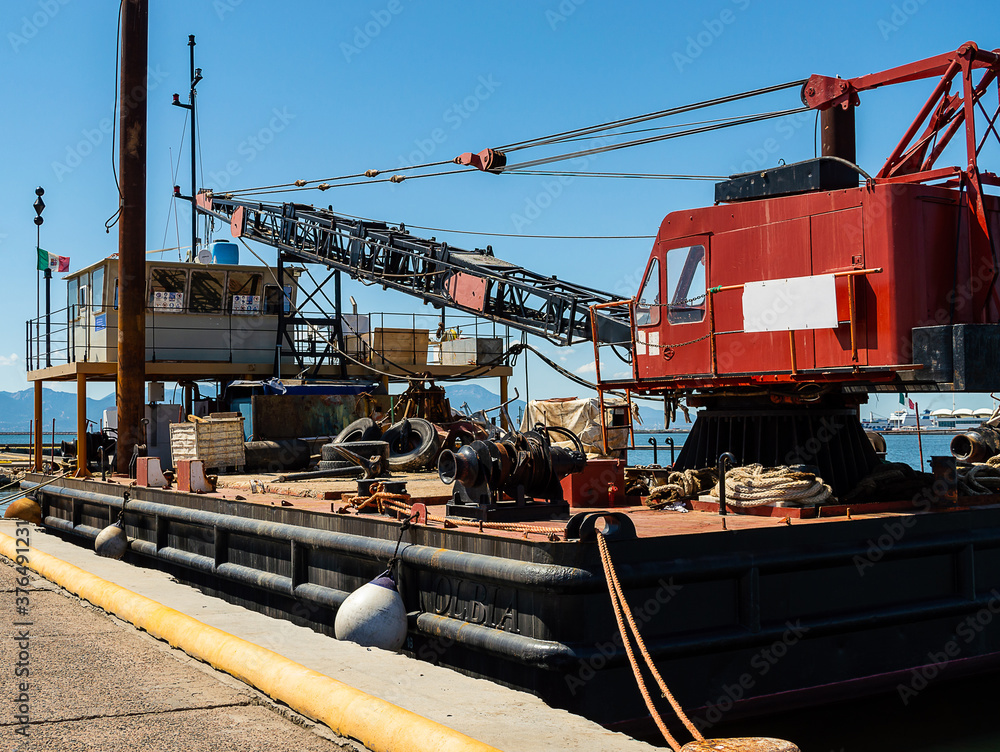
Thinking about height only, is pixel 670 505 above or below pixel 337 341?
below

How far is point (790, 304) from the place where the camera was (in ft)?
27.9

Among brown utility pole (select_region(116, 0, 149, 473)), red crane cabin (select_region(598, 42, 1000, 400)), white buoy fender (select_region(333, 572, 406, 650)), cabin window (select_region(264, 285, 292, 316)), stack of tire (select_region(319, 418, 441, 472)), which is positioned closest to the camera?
white buoy fender (select_region(333, 572, 406, 650))

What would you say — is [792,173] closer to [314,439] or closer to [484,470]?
[484,470]

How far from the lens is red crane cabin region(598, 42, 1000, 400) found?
8.03m

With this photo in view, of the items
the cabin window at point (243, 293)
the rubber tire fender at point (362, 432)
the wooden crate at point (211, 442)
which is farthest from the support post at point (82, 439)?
the rubber tire fender at point (362, 432)

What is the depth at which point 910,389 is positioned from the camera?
8.37 metres

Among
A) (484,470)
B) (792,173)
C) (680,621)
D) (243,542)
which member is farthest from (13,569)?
(792,173)

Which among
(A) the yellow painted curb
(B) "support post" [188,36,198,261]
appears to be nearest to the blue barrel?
(B) "support post" [188,36,198,261]

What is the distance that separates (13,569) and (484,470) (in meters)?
7.93

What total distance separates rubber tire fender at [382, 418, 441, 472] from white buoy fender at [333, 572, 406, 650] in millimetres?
6568

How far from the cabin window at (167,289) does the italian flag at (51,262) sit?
8236 millimetres

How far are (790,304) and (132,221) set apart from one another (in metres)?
11.5

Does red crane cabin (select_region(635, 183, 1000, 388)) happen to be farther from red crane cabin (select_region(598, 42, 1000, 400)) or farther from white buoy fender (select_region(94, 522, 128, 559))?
white buoy fender (select_region(94, 522, 128, 559))

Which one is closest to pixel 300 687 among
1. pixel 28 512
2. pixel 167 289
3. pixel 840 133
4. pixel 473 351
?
pixel 840 133
